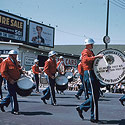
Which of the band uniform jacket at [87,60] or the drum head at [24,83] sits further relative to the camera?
the drum head at [24,83]

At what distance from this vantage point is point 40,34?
4047 centimetres

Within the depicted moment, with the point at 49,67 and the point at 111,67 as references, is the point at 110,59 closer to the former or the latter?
the point at 111,67

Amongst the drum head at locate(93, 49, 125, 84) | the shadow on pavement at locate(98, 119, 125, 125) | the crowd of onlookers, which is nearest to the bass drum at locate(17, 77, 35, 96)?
the shadow on pavement at locate(98, 119, 125, 125)

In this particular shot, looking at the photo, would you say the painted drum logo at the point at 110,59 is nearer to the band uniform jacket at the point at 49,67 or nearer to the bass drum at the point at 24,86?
the bass drum at the point at 24,86

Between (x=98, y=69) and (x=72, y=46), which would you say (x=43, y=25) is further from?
(x=98, y=69)

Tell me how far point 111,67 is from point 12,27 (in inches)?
1156

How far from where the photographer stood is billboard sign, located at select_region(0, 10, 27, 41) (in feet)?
107

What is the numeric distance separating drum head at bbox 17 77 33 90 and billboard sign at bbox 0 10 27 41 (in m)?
24.9

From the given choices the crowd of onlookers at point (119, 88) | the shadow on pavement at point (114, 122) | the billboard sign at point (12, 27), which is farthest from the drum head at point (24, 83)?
the billboard sign at point (12, 27)

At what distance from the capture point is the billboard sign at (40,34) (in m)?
38.5

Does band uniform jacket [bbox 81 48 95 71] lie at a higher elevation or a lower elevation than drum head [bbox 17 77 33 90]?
higher

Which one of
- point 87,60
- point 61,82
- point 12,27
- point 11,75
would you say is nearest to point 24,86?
point 11,75

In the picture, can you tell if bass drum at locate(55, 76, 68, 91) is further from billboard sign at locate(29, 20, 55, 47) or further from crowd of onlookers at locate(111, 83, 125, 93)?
billboard sign at locate(29, 20, 55, 47)

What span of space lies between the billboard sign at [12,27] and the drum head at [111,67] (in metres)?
27.5
